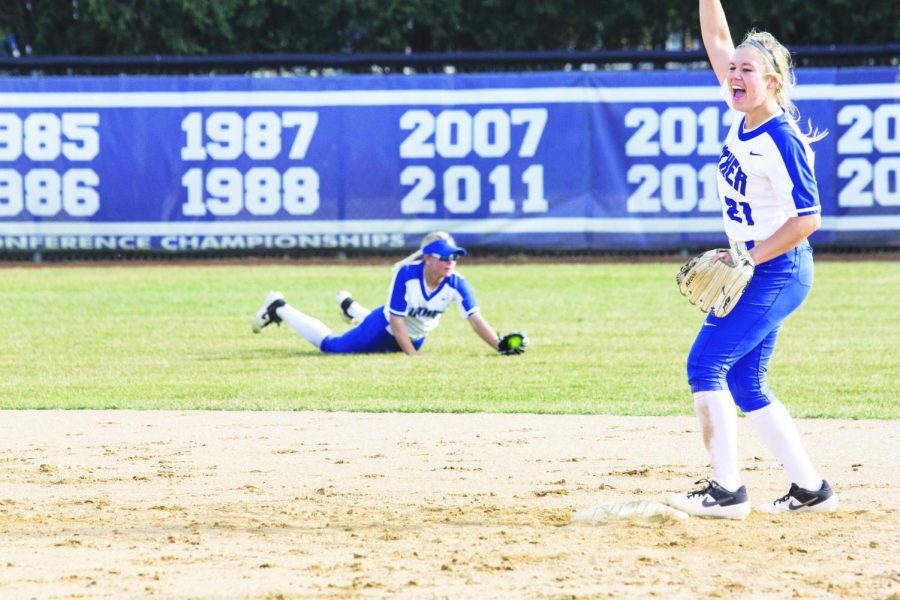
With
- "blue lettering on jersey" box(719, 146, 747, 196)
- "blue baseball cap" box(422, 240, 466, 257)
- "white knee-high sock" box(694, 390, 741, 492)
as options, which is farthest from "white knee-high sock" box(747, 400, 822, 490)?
"blue baseball cap" box(422, 240, 466, 257)

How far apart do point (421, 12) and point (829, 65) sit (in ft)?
23.3

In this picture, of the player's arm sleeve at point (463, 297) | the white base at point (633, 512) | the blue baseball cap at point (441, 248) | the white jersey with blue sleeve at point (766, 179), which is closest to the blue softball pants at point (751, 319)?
the white jersey with blue sleeve at point (766, 179)

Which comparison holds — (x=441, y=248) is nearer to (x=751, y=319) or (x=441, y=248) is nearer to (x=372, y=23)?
(x=751, y=319)

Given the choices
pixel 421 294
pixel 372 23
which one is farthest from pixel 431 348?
pixel 372 23

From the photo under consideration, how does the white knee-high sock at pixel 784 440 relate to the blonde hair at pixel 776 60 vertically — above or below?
below

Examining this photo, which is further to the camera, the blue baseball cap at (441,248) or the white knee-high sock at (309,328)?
the white knee-high sock at (309,328)

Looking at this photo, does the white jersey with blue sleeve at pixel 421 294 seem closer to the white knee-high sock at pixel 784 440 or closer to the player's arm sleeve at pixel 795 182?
the white knee-high sock at pixel 784 440

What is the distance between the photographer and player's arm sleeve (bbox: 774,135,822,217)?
16.9 ft

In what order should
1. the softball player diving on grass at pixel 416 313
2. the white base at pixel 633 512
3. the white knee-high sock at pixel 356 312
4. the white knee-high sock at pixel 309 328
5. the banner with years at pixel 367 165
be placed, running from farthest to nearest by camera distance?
the banner with years at pixel 367 165 → the white knee-high sock at pixel 356 312 → the white knee-high sock at pixel 309 328 → the softball player diving on grass at pixel 416 313 → the white base at pixel 633 512

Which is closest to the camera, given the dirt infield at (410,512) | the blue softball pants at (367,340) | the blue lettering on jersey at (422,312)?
the dirt infield at (410,512)

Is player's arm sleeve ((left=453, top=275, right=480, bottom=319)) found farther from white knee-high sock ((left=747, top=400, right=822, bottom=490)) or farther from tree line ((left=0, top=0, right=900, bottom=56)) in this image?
tree line ((left=0, top=0, right=900, bottom=56))

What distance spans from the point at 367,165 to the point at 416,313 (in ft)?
28.4

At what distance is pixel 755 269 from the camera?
532 cm

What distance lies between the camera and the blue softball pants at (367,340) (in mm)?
11406
